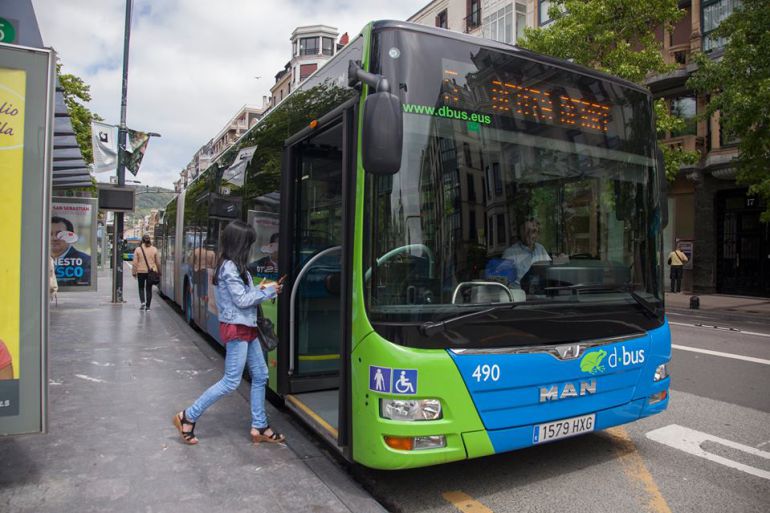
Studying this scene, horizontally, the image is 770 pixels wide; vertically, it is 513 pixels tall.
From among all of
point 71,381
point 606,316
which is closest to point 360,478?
point 606,316

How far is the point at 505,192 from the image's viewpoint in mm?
3826

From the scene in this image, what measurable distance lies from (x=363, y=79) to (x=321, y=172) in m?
1.79

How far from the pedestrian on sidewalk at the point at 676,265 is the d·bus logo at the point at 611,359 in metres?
19.5

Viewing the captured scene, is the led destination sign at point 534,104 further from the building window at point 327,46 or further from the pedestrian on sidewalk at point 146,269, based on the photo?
the building window at point 327,46

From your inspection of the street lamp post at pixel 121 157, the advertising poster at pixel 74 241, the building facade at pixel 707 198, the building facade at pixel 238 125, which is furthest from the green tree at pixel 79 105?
the building facade at pixel 238 125

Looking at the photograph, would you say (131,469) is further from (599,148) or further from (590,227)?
(599,148)

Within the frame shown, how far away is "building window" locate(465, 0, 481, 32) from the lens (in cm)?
3422

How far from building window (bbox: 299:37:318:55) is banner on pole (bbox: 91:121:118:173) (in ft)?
173

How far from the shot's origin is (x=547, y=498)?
375 centimetres

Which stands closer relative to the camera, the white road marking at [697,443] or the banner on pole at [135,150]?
the white road marking at [697,443]

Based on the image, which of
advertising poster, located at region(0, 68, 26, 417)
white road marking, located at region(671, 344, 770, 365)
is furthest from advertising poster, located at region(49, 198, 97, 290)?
white road marking, located at region(671, 344, 770, 365)

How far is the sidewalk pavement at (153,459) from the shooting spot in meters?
3.62

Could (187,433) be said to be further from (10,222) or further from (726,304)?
(726,304)

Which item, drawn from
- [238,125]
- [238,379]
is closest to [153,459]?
[238,379]
